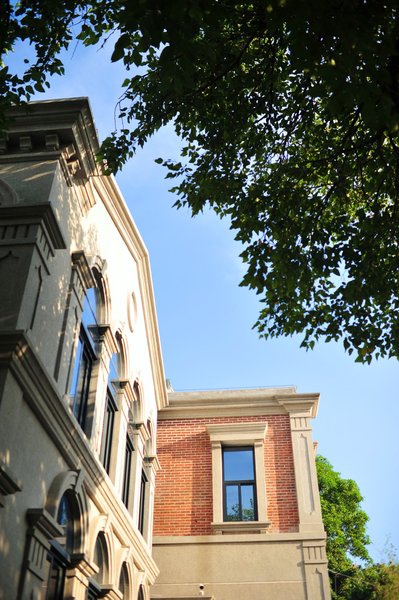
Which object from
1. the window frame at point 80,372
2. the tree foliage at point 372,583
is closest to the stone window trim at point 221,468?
the window frame at point 80,372

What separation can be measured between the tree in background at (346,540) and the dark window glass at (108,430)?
16.3 meters

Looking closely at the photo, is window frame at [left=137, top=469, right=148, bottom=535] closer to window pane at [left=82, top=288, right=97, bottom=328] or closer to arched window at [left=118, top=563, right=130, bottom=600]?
arched window at [left=118, top=563, right=130, bottom=600]

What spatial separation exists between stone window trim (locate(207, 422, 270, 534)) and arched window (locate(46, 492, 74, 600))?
649 centimetres

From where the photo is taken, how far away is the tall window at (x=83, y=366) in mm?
9039

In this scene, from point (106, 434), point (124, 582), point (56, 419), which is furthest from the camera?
point (124, 582)

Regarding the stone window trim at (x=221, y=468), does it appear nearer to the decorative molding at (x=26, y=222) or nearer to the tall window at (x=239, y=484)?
the tall window at (x=239, y=484)

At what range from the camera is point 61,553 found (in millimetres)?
7719

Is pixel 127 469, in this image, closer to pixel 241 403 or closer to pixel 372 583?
pixel 241 403

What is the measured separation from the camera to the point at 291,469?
1468cm

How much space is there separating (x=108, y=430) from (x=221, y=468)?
192 inches

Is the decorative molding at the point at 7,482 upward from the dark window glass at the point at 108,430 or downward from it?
downward

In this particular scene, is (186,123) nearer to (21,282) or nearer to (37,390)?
(21,282)

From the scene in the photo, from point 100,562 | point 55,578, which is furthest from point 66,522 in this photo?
point 100,562

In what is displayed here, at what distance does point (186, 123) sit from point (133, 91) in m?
0.82
